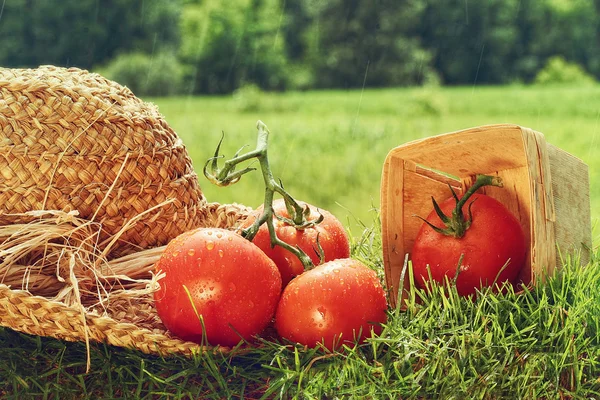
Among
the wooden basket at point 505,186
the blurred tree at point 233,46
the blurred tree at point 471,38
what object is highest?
the wooden basket at point 505,186

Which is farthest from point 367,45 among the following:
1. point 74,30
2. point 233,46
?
point 74,30

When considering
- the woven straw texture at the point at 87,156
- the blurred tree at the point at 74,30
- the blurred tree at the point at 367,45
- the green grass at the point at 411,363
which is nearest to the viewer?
the green grass at the point at 411,363

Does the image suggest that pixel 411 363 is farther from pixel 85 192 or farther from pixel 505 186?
pixel 85 192

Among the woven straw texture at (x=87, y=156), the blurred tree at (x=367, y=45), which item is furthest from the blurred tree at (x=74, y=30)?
the woven straw texture at (x=87, y=156)

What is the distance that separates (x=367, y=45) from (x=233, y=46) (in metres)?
3.53

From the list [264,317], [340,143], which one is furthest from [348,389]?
[340,143]

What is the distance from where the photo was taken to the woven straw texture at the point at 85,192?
1798mm

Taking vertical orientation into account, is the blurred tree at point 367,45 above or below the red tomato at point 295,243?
below

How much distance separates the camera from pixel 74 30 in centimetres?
1434

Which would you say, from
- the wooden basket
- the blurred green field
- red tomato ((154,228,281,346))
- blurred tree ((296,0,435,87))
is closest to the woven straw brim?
red tomato ((154,228,281,346))

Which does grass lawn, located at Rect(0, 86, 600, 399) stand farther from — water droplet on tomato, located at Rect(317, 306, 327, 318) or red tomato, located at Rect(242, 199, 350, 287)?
red tomato, located at Rect(242, 199, 350, 287)

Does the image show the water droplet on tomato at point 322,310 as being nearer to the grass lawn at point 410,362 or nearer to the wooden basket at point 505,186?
the grass lawn at point 410,362

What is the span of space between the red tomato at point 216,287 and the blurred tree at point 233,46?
1468 centimetres

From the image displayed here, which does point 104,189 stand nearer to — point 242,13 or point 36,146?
point 36,146
